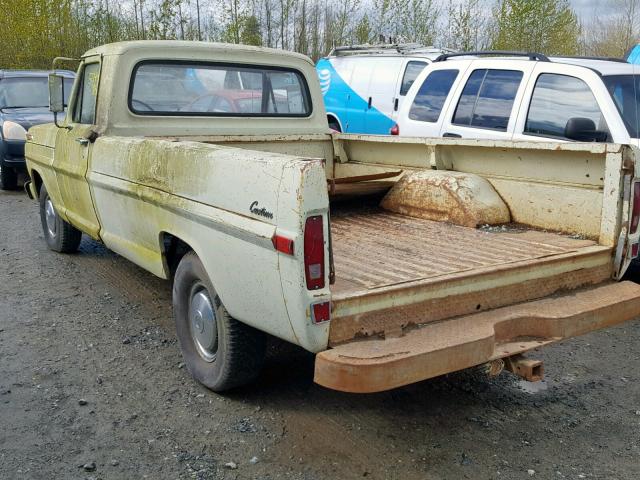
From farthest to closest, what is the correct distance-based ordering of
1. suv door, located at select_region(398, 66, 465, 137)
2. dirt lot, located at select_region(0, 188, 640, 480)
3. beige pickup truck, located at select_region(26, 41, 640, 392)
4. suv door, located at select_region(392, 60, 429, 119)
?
suv door, located at select_region(392, 60, 429, 119), suv door, located at select_region(398, 66, 465, 137), dirt lot, located at select_region(0, 188, 640, 480), beige pickup truck, located at select_region(26, 41, 640, 392)

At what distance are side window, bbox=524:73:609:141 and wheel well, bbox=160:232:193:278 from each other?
11.8 ft

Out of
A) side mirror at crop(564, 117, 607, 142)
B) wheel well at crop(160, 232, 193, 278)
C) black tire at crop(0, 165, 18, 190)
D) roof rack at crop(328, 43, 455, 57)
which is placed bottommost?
black tire at crop(0, 165, 18, 190)

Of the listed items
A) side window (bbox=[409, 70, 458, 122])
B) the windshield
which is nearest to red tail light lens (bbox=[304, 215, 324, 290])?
side window (bbox=[409, 70, 458, 122])

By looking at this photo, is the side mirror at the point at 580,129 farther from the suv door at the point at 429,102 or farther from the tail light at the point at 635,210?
the tail light at the point at 635,210

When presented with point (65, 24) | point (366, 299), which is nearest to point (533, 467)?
point (366, 299)

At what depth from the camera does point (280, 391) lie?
12.1ft

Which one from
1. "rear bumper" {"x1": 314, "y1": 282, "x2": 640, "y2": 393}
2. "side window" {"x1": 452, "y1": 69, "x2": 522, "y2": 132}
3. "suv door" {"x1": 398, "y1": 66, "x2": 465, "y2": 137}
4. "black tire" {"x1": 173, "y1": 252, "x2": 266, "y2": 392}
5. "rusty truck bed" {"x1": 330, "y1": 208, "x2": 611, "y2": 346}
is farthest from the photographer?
"suv door" {"x1": 398, "y1": 66, "x2": 465, "y2": 137}

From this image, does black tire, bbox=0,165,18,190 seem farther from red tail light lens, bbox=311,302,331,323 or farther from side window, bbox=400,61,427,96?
red tail light lens, bbox=311,302,331,323

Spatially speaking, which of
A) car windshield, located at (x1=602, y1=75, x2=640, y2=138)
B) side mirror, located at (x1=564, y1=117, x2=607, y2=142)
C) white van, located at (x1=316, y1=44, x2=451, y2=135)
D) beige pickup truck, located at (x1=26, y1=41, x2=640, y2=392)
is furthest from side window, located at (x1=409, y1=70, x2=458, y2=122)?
white van, located at (x1=316, y1=44, x2=451, y2=135)

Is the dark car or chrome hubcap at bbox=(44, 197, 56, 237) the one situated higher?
the dark car

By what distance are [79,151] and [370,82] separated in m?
7.37

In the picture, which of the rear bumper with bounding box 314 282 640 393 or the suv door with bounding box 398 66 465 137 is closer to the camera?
the rear bumper with bounding box 314 282 640 393

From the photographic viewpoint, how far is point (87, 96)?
5172mm

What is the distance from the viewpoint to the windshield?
11.2 meters
